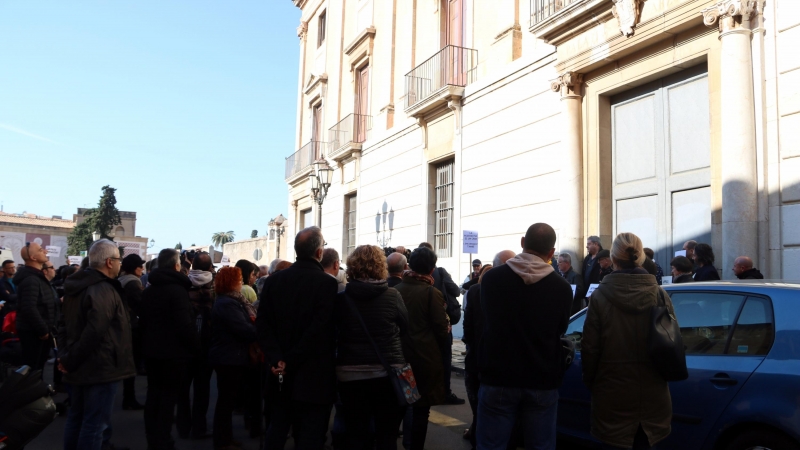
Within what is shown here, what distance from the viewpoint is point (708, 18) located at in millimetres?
8398

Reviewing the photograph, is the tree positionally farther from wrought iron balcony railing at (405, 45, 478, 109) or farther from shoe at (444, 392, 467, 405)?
shoe at (444, 392, 467, 405)

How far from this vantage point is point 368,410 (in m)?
4.20

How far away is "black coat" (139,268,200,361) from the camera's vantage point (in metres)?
5.29

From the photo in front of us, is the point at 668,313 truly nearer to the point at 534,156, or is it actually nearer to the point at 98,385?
the point at 98,385

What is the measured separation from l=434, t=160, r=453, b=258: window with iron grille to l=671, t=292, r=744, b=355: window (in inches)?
430

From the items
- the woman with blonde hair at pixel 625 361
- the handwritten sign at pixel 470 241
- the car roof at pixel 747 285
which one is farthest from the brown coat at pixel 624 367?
the handwritten sign at pixel 470 241

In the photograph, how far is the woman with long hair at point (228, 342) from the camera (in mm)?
5578

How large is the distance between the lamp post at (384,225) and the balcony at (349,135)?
2.88m


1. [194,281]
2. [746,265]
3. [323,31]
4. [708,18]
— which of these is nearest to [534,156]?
[708,18]

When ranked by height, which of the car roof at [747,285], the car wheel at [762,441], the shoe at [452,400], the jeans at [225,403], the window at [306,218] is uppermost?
the window at [306,218]

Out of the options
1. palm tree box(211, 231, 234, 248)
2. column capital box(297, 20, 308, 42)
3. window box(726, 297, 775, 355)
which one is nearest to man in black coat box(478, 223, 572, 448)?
window box(726, 297, 775, 355)

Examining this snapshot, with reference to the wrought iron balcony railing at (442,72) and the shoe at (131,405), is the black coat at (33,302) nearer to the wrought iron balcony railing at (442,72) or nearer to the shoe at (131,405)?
the shoe at (131,405)

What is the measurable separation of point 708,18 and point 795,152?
6.87ft

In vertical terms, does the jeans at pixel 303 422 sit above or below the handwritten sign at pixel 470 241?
below
